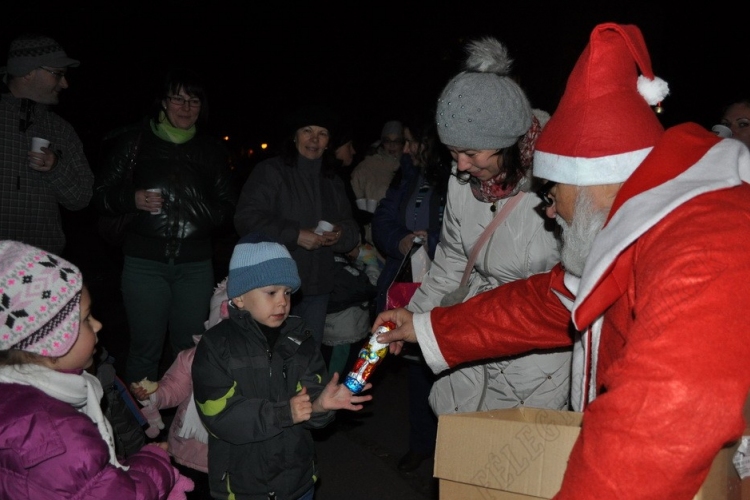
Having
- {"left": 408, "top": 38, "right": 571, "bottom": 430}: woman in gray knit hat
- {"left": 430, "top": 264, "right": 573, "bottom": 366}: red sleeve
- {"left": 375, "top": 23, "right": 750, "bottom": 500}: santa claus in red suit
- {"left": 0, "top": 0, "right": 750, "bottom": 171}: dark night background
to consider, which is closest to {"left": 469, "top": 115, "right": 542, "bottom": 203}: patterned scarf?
{"left": 408, "top": 38, "right": 571, "bottom": 430}: woman in gray knit hat

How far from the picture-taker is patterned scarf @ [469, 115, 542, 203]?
2963mm

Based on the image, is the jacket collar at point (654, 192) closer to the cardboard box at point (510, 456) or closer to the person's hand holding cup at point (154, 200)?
the cardboard box at point (510, 456)

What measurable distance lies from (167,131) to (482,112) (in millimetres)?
2557

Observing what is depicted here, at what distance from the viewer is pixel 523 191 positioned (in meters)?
2.98

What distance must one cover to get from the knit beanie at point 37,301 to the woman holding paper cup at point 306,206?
2.41m

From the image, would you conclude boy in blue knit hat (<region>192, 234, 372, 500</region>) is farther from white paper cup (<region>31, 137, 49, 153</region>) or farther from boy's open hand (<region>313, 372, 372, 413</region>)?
white paper cup (<region>31, 137, 49, 153</region>)

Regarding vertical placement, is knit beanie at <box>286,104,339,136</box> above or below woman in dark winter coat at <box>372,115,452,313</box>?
above

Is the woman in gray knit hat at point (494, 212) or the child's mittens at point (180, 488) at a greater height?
the woman in gray knit hat at point (494, 212)

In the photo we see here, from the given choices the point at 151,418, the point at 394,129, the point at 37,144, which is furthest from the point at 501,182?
the point at 394,129

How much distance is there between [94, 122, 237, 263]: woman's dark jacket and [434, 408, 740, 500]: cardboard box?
3.11m

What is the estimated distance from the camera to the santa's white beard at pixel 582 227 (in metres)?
1.98

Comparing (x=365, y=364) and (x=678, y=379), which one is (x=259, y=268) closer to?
(x=365, y=364)

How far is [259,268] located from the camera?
310 centimetres

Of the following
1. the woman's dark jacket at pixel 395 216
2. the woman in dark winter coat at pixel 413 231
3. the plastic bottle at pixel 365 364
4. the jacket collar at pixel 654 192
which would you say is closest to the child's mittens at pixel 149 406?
the plastic bottle at pixel 365 364
